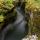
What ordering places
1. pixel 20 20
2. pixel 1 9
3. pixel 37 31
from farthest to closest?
1. pixel 20 20
2. pixel 1 9
3. pixel 37 31

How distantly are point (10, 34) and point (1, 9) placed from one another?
30 cm

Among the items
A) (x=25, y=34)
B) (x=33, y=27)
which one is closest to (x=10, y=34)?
(x=25, y=34)

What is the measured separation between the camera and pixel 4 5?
5.24ft

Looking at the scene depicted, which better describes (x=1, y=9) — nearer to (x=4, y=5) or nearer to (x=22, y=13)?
(x=4, y=5)

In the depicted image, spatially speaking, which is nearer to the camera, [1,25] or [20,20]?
[1,25]

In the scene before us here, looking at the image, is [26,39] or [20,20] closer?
[26,39]

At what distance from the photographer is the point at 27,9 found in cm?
160

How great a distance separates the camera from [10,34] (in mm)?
1597

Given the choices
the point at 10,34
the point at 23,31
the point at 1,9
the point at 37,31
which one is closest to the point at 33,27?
the point at 37,31

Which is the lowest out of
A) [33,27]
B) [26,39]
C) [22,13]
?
[26,39]

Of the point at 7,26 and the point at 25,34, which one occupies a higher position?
the point at 7,26

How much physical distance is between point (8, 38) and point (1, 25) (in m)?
0.17

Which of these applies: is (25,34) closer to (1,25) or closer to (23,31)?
(23,31)

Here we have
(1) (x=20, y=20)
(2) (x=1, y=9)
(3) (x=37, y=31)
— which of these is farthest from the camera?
(1) (x=20, y=20)
